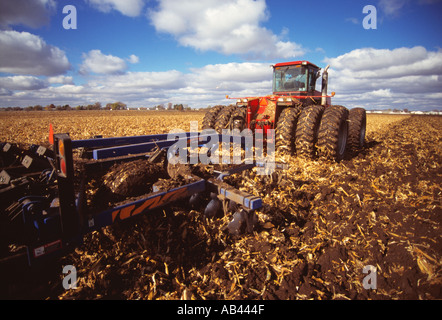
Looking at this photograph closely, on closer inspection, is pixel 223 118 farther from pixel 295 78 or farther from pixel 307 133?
pixel 295 78

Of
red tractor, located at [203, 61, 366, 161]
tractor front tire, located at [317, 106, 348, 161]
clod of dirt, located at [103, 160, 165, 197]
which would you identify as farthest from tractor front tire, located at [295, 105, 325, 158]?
clod of dirt, located at [103, 160, 165, 197]

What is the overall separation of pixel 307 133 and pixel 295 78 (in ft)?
11.1

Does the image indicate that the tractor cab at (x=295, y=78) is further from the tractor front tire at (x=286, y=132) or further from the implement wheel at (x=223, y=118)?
the tractor front tire at (x=286, y=132)

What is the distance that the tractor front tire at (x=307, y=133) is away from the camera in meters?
5.38

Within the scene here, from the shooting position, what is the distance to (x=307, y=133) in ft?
17.6

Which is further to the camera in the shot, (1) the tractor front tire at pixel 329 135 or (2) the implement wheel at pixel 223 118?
(2) the implement wheel at pixel 223 118

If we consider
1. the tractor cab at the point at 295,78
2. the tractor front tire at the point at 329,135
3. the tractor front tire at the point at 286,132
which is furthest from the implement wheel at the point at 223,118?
the tractor front tire at the point at 329,135

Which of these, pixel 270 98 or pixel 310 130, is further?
pixel 270 98

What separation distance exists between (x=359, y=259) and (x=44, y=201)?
3.37 meters

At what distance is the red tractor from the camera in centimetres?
543
